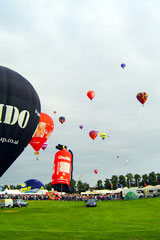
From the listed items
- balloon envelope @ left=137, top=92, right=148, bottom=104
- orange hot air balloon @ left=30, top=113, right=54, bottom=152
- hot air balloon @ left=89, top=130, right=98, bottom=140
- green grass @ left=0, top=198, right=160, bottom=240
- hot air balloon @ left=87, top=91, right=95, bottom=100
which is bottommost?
green grass @ left=0, top=198, right=160, bottom=240

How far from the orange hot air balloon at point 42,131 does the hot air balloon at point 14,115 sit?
1985 centimetres

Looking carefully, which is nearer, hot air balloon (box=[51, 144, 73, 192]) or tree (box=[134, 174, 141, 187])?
hot air balloon (box=[51, 144, 73, 192])

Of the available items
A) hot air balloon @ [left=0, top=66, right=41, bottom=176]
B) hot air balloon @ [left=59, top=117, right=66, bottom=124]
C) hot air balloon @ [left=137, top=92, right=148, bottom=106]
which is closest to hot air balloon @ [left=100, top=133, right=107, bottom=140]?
hot air balloon @ [left=59, top=117, right=66, bottom=124]

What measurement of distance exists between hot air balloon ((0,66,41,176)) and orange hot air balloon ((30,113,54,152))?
19.9m

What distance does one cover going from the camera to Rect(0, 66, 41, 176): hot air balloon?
90.3 feet

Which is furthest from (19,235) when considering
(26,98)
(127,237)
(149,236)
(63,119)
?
(63,119)

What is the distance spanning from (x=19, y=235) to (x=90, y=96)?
4233cm

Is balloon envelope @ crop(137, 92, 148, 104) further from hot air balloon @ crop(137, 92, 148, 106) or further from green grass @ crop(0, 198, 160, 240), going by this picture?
green grass @ crop(0, 198, 160, 240)

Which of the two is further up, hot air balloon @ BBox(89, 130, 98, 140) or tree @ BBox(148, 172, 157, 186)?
hot air balloon @ BBox(89, 130, 98, 140)

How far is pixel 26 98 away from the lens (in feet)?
97.8

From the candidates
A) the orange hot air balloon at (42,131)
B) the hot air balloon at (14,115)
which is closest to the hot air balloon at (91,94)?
the orange hot air balloon at (42,131)

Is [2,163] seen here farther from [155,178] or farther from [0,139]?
[155,178]

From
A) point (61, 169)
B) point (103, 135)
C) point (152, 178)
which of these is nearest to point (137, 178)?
point (152, 178)

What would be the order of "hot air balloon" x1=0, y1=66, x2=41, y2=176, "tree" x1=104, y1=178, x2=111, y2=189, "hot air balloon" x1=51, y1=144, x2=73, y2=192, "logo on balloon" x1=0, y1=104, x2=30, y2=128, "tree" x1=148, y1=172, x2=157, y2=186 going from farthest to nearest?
"tree" x1=104, y1=178, x2=111, y2=189 → "tree" x1=148, y1=172, x2=157, y2=186 → "hot air balloon" x1=51, y1=144, x2=73, y2=192 → "hot air balloon" x1=0, y1=66, x2=41, y2=176 → "logo on balloon" x1=0, y1=104, x2=30, y2=128
